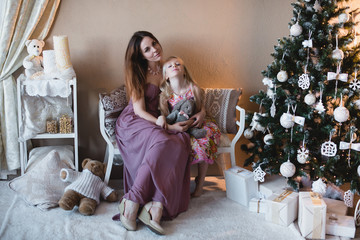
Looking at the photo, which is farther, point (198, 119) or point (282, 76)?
point (198, 119)

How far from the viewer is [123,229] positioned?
2131mm

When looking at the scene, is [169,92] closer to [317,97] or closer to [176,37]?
[176,37]

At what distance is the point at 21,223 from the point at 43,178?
16.7 inches

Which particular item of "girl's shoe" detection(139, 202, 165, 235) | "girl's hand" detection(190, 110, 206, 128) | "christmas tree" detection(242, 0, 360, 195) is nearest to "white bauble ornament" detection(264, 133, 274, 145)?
"christmas tree" detection(242, 0, 360, 195)

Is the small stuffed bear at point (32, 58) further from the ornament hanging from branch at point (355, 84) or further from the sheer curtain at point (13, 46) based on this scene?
the ornament hanging from branch at point (355, 84)

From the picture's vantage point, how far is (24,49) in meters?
2.91

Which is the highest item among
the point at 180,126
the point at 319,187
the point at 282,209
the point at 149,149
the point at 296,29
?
the point at 296,29

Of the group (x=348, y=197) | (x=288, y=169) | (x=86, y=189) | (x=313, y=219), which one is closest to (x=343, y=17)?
(x=288, y=169)

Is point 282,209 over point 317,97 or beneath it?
beneath

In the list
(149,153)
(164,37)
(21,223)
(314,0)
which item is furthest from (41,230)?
(314,0)

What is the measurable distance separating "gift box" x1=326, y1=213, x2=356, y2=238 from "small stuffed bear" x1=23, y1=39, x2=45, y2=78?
2.45 metres

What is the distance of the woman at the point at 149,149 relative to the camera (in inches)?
85.7

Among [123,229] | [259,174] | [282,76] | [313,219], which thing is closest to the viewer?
[313,219]

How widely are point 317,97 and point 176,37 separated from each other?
1348 mm
